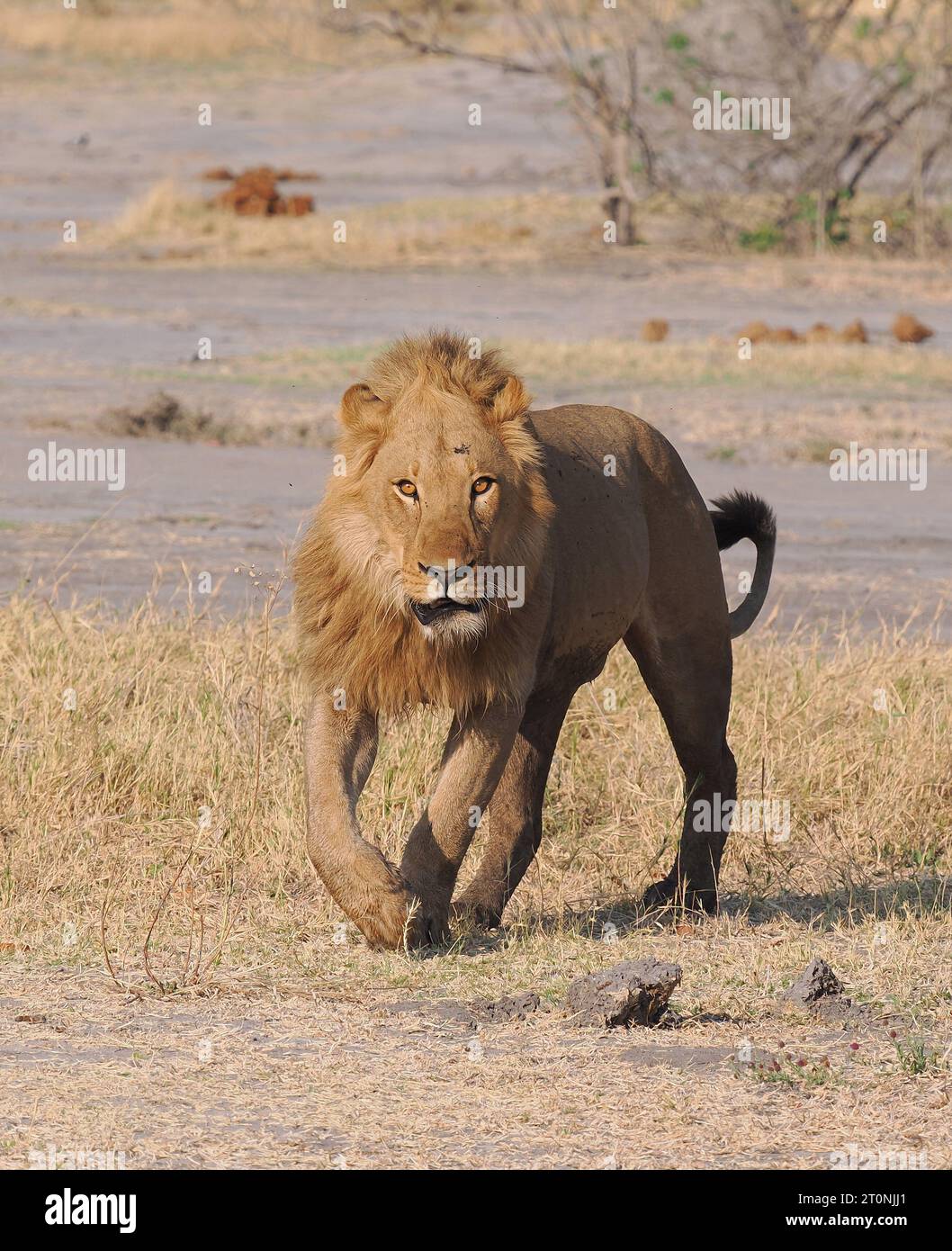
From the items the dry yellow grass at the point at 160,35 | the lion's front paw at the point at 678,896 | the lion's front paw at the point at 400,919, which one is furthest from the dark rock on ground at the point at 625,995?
the dry yellow grass at the point at 160,35

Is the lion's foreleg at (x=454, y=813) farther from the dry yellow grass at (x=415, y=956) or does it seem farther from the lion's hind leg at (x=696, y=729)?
the lion's hind leg at (x=696, y=729)

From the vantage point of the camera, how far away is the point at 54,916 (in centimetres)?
537

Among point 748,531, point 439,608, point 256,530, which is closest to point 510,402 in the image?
point 439,608

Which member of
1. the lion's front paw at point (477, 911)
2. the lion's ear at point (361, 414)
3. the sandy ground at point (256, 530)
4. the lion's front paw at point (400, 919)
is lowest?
the lion's front paw at point (477, 911)

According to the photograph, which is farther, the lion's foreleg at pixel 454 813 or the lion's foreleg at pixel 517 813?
the lion's foreleg at pixel 517 813

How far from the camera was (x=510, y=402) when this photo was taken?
4.84 meters

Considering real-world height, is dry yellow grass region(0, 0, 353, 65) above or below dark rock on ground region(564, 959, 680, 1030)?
above

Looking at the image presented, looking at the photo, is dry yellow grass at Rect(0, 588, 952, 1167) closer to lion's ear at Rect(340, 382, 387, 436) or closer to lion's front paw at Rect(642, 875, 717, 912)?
lion's front paw at Rect(642, 875, 717, 912)

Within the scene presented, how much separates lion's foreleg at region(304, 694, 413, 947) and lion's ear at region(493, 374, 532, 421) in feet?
2.66

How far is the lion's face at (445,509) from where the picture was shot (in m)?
4.53

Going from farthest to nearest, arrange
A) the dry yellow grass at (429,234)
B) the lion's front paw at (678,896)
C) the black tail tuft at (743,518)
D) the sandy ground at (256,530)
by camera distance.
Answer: the dry yellow grass at (429,234) < the sandy ground at (256,530) < the black tail tuft at (743,518) < the lion's front paw at (678,896)

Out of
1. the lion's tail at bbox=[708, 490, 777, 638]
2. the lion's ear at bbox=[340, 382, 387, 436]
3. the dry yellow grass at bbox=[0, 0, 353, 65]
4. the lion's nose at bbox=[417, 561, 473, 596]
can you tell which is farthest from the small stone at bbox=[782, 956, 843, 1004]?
the dry yellow grass at bbox=[0, 0, 353, 65]

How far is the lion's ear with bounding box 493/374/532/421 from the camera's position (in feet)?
15.8

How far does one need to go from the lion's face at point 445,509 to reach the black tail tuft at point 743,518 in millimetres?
1578
